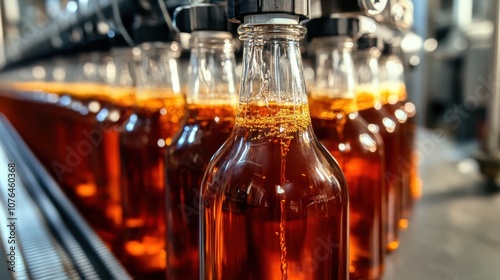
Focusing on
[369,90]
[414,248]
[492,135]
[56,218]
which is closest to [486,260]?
[414,248]

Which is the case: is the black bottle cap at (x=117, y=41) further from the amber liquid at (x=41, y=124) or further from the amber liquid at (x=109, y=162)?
the amber liquid at (x=41, y=124)

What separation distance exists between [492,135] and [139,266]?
831 millimetres

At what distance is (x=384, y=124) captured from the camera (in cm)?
69

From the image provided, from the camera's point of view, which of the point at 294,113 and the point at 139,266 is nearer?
the point at 294,113

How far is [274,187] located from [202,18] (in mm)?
174

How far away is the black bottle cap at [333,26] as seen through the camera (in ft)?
1.63

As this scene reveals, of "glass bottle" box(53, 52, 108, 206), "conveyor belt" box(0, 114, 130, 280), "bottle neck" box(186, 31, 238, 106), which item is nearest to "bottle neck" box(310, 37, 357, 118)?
"bottle neck" box(186, 31, 238, 106)

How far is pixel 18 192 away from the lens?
36.6 inches

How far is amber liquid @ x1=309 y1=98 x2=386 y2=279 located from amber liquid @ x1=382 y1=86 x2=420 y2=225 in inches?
9.6

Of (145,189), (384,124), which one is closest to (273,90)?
(145,189)

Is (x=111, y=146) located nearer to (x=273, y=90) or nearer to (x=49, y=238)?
(x=49, y=238)

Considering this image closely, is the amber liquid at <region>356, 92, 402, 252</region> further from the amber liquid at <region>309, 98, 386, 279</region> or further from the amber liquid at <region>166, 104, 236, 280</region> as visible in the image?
the amber liquid at <region>166, 104, 236, 280</region>

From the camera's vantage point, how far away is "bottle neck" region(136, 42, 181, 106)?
Answer: 2.04 feet

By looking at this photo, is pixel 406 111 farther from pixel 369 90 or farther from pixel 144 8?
pixel 144 8
